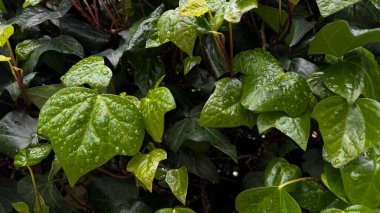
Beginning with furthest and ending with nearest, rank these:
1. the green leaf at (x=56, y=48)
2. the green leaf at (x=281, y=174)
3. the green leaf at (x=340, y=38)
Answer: the green leaf at (x=56, y=48) → the green leaf at (x=281, y=174) → the green leaf at (x=340, y=38)

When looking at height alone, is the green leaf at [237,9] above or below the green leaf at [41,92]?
above

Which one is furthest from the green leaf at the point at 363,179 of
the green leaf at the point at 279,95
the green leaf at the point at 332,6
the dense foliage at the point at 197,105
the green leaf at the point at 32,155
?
the green leaf at the point at 32,155

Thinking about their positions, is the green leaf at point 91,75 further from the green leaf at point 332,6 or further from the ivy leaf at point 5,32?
the green leaf at point 332,6

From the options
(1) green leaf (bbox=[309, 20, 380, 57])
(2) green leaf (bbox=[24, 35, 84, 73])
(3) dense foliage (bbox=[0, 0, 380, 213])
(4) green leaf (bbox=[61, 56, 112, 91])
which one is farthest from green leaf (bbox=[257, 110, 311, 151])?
(2) green leaf (bbox=[24, 35, 84, 73])

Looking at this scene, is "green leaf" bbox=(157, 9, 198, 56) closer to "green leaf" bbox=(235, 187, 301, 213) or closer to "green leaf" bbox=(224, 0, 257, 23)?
"green leaf" bbox=(224, 0, 257, 23)

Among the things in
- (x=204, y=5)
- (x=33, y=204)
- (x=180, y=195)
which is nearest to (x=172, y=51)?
(x=204, y=5)

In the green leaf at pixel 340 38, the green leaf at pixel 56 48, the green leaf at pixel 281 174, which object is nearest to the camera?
the green leaf at pixel 340 38

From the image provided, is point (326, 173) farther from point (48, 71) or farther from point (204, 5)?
point (48, 71)
